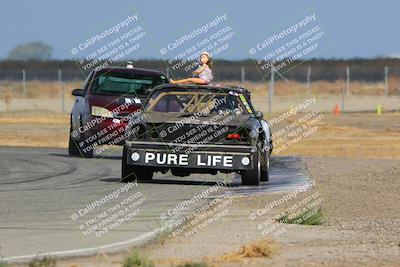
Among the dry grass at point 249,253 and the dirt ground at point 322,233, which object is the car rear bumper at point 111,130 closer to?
the dirt ground at point 322,233

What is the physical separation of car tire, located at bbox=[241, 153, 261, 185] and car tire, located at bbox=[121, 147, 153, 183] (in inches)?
54.9

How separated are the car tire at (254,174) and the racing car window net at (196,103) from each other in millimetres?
1201

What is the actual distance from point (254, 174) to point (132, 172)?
1.75m

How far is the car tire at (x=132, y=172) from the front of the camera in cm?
1858

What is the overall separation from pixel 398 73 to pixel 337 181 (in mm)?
58718

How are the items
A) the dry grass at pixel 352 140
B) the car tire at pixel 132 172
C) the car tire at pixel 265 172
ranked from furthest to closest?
1. the dry grass at pixel 352 140
2. the car tire at pixel 265 172
3. the car tire at pixel 132 172

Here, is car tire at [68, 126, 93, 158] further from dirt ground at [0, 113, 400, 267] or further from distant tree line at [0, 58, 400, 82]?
distant tree line at [0, 58, 400, 82]

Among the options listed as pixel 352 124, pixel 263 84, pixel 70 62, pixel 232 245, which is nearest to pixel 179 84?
pixel 232 245

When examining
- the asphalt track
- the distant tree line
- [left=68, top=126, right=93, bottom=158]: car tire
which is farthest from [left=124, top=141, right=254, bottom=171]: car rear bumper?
the distant tree line

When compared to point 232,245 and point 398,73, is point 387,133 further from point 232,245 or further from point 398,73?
point 398,73

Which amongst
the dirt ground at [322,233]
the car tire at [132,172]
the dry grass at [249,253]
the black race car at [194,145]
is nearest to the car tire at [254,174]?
the black race car at [194,145]

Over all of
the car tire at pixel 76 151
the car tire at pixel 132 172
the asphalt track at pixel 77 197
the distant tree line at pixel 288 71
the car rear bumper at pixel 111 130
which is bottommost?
the asphalt track at pixel 77 197

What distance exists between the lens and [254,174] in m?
18.7

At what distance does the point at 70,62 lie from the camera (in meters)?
94.6
